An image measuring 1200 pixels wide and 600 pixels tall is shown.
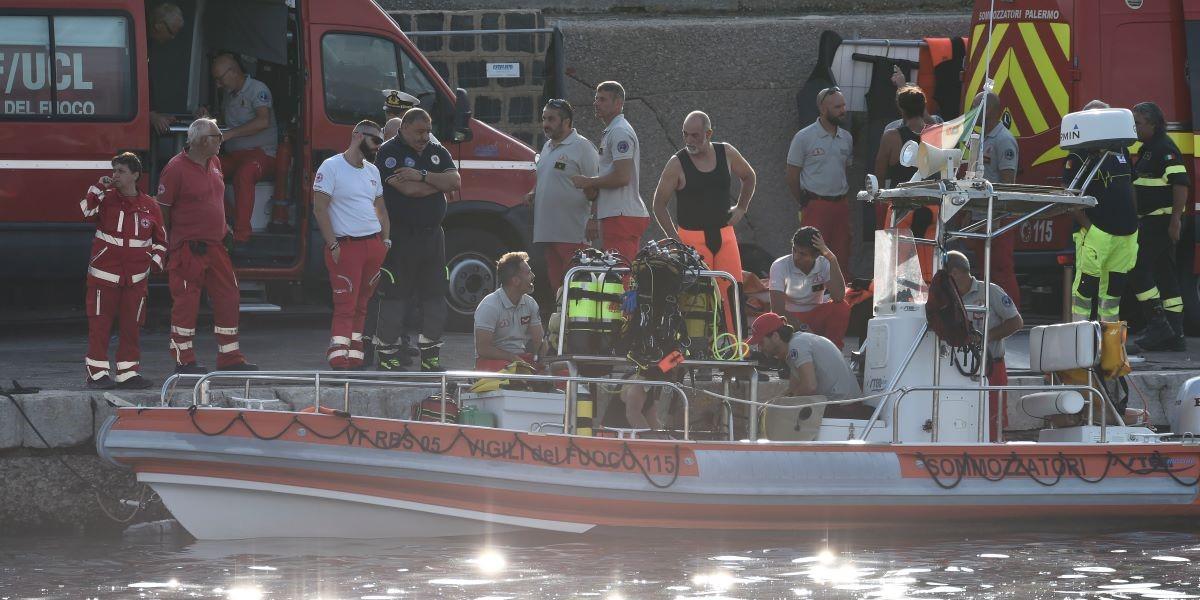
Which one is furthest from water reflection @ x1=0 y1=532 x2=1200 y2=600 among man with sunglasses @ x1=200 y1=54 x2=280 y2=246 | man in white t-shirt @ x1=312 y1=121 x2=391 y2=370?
man with sunglasses @ x1=200 y1=54 x2=280 y2=246

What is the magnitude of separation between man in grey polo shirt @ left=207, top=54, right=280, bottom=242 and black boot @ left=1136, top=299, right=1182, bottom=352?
5841 millimetres

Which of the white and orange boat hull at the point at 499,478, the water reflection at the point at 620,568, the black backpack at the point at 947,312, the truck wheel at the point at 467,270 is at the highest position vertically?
the truck wheel at the point at 467,270

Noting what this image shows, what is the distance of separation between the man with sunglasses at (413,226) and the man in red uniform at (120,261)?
1474mm

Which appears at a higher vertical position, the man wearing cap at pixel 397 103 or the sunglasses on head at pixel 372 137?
the man wearing cap at pixel 397 103

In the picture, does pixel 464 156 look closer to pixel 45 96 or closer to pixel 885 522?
pixel 45 96

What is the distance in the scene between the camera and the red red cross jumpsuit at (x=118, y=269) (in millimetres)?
9953

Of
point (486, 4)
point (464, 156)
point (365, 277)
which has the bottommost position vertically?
point (365, 277)

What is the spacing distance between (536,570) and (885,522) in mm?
1948

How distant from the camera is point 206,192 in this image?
1038 centimetres

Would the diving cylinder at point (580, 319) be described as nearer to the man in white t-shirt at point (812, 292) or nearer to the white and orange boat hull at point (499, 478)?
the white and orange boat hull at point (499, 478)

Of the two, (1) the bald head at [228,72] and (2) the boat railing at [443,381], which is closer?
(2) the boat railing at [443,381]

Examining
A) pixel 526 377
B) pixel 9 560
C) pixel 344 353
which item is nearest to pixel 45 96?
pixel 344 353

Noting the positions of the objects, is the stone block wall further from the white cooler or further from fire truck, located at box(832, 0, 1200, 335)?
the white cooler

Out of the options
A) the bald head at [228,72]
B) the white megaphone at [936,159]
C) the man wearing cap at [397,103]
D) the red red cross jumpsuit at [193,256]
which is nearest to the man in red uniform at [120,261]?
the red red cross jumpsuit at [193,256]
